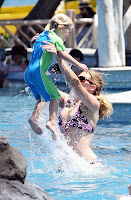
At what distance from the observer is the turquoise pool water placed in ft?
15.9

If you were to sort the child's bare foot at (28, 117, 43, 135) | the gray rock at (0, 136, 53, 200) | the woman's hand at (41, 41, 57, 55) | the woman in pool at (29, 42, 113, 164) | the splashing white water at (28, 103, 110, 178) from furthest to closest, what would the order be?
the child's bare foot at (28, 117, 43, 135), the splashing white water at (28, 103, 110, 178), the woman in pool at (29, 42, 113, 164), the woman's hand at (41, 41, 57, 55), the gray rock at (0, 136, 53, 200)

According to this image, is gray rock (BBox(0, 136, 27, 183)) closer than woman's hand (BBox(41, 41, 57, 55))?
Yes

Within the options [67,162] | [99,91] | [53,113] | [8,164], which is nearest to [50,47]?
[99,91]

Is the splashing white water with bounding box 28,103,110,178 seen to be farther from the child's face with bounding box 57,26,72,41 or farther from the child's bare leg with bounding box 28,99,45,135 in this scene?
the child's face with bounding box 57,26,72,41

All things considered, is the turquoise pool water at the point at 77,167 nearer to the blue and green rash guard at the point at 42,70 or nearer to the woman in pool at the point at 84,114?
the woman in pool at the point at 84,114

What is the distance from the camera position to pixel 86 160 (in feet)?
16.3

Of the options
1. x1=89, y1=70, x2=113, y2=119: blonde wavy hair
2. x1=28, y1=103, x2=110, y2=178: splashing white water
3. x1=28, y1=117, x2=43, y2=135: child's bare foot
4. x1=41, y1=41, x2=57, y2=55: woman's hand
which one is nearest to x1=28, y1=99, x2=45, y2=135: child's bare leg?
x1=28, y1=117, x2=43, y2=135: child's bare foot

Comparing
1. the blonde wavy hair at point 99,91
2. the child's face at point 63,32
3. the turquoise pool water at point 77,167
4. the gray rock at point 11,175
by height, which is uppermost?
the child's face at point 63,32

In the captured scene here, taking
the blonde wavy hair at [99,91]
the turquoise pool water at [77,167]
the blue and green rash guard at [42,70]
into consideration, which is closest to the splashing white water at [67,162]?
the turquoise pool water at [77,167]

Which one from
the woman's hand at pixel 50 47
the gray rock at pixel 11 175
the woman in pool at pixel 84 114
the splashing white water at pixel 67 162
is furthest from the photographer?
the splashing white water at pixel 67 162

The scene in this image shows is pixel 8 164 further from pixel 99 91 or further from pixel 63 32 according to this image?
pixel 63 32

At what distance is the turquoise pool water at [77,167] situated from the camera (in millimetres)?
4836

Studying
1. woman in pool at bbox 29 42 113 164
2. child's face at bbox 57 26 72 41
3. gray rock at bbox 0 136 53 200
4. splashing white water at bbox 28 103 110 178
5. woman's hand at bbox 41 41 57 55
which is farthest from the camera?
child's face at bbox 57 26 72 41

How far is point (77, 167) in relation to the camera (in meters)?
5.14
